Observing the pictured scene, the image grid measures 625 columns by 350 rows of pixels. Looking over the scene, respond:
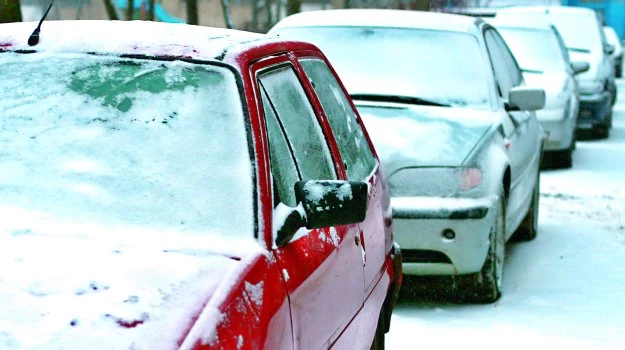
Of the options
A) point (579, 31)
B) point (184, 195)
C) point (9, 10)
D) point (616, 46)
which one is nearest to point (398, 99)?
point (9, 10)

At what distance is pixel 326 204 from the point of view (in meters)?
3.38

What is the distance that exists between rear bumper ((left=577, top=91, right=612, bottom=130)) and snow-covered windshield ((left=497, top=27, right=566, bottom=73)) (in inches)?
117

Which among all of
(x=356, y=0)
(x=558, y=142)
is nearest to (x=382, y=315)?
(x=558, y=142)

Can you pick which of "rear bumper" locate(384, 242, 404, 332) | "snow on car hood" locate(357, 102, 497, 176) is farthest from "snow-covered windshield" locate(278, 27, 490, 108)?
"rear bumper" locate(384, 242, 404, 332)

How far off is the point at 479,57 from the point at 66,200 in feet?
16.6

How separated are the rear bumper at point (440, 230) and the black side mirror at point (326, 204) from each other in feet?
11.1

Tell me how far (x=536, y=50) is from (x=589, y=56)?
422cm

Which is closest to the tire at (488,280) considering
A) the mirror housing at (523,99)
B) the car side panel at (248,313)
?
the mirror housing at (523,99)

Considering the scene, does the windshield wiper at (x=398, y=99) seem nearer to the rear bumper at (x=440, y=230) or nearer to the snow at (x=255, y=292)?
the rear bumper at (x=440, y=230)

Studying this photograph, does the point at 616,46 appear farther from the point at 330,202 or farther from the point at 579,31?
the point at 330,202

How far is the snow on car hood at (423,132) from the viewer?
6.97m

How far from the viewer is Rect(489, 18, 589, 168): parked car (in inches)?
536

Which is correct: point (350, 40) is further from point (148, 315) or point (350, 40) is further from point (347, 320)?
point (148, 315)

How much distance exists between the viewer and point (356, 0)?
39.2 metres
